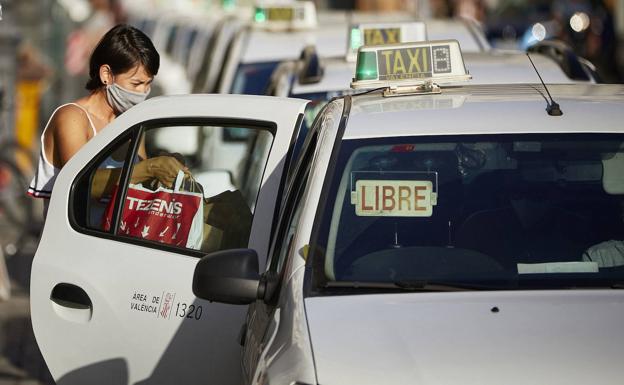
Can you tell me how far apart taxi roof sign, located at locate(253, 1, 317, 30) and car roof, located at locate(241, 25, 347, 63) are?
53 mm

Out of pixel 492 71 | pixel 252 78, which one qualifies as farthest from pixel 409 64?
pixel 252 78

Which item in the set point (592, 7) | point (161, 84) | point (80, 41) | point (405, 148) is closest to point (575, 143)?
point (405, 148)

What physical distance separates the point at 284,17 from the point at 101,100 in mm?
4862

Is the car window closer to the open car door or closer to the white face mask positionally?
the open car door

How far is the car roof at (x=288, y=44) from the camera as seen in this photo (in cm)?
1016

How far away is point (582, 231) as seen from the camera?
4477 millimetres

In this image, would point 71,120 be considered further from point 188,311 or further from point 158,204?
point 188,311

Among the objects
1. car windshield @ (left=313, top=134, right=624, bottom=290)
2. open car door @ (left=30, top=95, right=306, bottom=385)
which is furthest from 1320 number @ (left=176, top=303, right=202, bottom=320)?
car windshield @ (left=313, top=134, right=624, bottom=290)

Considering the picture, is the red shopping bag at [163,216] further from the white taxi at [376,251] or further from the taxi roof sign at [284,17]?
the taxi roof sign at [284,17]

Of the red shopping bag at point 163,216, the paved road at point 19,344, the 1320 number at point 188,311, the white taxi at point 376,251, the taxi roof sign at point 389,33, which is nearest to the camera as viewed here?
the white taxi at point 376,251

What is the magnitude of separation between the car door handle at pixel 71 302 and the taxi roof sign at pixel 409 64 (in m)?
1.26

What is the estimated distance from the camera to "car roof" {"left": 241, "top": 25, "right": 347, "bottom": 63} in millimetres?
10164

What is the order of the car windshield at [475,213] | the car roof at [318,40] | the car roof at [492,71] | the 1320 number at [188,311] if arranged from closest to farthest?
the car windshield at [475,213] < the 1320 number at [188,311] < the car roof at [492,71] < the car roof at [318,40]

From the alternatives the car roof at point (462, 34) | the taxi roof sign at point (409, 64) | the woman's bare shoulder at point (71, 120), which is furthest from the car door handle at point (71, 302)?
the car roof at point (462, 34)
